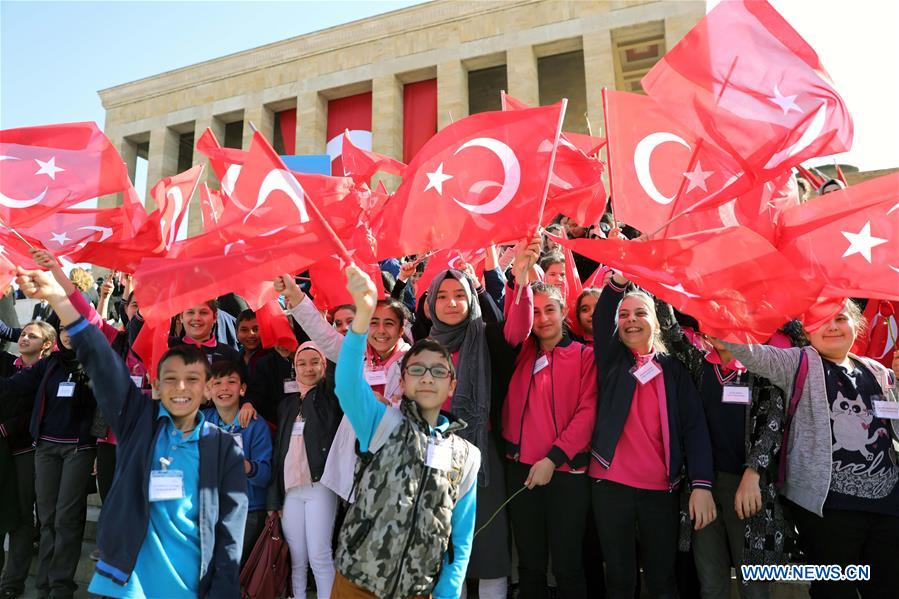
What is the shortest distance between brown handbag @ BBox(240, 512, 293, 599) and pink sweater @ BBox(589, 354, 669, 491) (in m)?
2.08

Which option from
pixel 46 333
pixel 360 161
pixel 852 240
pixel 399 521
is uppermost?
pixel 360 161

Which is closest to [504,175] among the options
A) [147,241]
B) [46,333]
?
[147,241]

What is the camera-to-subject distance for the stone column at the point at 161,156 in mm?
Result: 26281

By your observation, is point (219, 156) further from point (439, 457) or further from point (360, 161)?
point (439, 457)

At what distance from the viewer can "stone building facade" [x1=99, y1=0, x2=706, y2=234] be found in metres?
19.8

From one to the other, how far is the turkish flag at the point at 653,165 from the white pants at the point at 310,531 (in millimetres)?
2853

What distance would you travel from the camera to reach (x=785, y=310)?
10.4 ft

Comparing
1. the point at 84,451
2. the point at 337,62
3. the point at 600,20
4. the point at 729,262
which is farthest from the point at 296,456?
the point at 337,62

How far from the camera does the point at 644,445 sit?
3408 millimetres

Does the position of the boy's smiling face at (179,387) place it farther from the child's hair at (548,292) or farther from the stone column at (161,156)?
the stone column at (161,156)

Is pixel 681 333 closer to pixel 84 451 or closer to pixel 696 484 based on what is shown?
pixel 696 484

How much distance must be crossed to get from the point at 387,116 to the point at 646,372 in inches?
799

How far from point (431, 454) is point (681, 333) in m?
2.09

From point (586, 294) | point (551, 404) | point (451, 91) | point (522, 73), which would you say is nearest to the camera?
point (551, 404)
